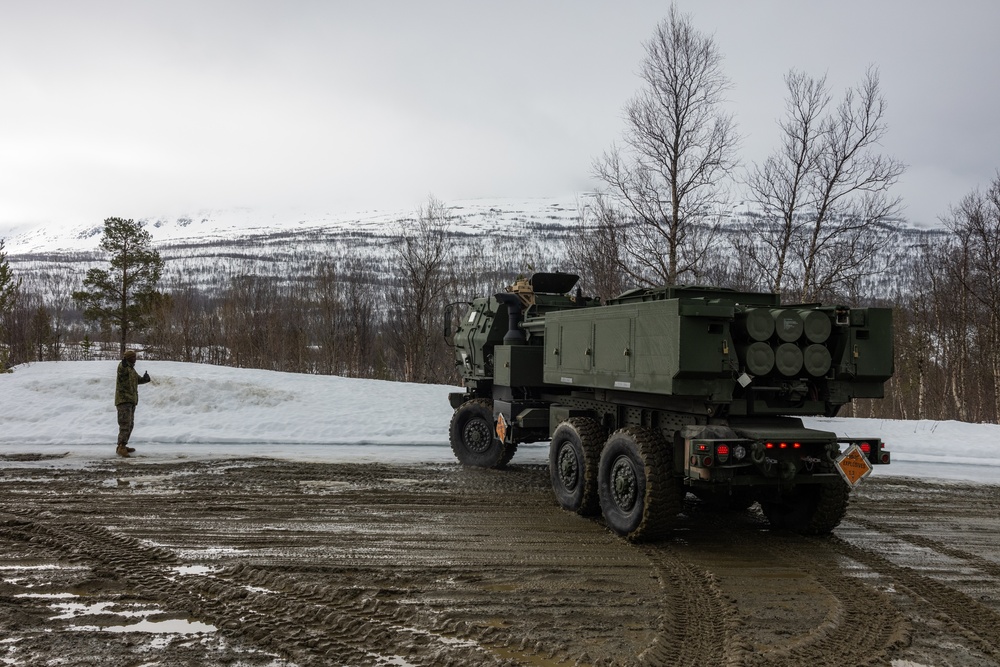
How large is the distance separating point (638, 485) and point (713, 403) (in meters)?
1.07

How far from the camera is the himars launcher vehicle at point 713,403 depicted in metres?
6.45

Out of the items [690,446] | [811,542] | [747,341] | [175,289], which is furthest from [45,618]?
[175,289]

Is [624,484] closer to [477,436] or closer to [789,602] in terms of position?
[789,602]

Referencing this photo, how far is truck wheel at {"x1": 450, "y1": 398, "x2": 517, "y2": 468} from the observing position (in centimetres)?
1147

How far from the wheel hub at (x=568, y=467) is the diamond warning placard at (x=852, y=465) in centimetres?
279

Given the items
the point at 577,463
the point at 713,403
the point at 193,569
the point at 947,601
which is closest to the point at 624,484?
the point at 577,463

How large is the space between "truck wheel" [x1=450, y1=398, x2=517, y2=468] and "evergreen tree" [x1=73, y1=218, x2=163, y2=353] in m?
27.9

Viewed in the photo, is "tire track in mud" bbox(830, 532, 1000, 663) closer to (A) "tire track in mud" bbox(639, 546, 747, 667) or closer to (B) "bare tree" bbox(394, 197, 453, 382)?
(A) "tire track in mud" bbox(639, 546, 747, 667)

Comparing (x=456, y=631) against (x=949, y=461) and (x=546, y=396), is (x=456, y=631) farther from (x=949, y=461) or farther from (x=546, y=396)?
(x=949, y=461)

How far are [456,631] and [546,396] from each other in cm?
588

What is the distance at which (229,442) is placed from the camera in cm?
1431

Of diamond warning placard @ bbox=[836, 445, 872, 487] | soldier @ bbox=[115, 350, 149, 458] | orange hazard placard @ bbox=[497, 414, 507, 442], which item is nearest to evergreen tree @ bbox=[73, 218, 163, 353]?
soldier @ bbox=[115, 350, 149, 458]

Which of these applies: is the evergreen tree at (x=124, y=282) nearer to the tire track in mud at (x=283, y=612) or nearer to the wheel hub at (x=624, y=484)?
the tire track in mud at (x=283, y=612)

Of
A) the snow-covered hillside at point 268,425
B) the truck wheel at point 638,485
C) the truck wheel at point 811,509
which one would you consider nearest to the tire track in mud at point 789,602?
the truck wheel at point 811,509
